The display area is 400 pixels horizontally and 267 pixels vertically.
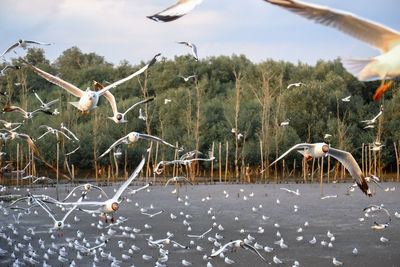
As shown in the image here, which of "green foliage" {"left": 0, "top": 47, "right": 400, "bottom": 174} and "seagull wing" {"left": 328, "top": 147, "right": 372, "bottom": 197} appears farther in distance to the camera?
"green foliage" {"left": 0, "top": 47, "right": 400, "bottom": 174}

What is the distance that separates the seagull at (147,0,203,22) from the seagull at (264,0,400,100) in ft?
3.67

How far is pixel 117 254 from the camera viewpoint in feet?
37.9

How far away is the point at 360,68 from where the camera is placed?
238 inches

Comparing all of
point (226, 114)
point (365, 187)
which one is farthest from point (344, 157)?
point (226, 114)

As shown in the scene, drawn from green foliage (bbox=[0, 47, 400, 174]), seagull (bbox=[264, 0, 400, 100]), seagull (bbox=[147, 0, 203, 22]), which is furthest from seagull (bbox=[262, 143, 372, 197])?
green foliage (bbox=[0, 47, 400, 174])

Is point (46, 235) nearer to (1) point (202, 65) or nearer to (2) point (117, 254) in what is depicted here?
(2) point (117, 254)

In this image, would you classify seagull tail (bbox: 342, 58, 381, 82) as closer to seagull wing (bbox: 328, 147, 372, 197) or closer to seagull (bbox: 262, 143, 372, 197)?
seagull (bbox: 262, 143, 372, 197)

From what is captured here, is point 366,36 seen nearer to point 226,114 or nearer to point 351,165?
point 351,165

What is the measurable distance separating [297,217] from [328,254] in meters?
4.93

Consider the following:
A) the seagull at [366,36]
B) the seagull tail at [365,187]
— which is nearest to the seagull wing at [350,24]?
the seagull at [366,36]

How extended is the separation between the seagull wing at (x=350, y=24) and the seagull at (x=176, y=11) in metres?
1.07

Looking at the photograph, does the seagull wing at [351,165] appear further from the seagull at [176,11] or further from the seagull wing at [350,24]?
the seagull at [176,11]

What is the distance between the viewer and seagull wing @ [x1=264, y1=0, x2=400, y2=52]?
210 inches

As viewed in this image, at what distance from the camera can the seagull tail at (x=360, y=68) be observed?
19.7 ft
